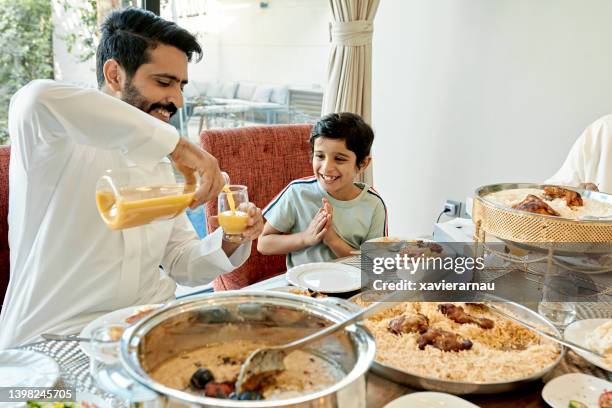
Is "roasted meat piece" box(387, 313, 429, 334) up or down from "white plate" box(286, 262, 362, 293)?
up

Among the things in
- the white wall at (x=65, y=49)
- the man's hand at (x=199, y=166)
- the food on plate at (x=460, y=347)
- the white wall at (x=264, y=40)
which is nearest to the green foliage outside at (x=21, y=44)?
the white wall at (x=65, y=49)

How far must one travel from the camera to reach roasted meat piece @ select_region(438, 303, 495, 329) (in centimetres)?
106

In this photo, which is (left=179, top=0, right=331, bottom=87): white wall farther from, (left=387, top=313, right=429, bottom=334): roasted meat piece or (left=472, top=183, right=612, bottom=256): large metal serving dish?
(left=387, top=313, right=429, bottom=334): roasted meat piece

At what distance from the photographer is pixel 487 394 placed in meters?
0.85

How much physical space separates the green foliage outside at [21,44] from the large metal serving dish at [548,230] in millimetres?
2261

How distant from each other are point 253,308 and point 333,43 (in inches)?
97.5

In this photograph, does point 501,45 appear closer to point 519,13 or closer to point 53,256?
point 519,13

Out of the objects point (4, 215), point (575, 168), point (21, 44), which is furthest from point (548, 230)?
point (21, 44)

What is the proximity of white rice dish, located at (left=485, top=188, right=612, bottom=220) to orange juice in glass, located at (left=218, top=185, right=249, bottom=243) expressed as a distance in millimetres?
581

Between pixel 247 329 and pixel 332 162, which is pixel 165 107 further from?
pixel 247 329

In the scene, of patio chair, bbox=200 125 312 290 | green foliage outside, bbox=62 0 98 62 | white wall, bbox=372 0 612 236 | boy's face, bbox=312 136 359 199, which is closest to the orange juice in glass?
patio chair, bbox=200 125 312 290

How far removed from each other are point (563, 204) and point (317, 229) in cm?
81

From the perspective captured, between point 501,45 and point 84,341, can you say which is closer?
point 84,341

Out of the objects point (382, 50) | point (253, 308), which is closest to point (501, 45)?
point (382, 50)
